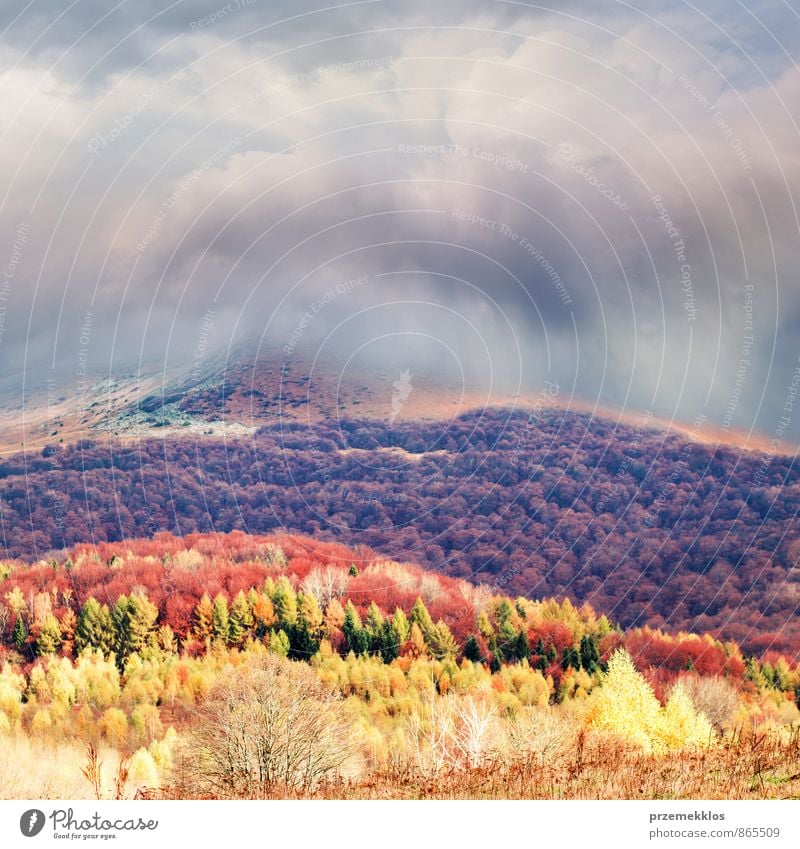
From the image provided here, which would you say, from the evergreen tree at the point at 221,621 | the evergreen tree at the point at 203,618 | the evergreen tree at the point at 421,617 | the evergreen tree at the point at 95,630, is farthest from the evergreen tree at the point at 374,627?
the evergreen tree at the point at 95,630

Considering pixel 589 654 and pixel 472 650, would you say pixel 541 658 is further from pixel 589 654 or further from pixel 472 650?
pixel 472 650

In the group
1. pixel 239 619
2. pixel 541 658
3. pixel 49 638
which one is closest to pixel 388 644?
pixel 239 619

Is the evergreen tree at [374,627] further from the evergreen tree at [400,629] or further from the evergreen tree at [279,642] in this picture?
the evergreen tree at [279,642]

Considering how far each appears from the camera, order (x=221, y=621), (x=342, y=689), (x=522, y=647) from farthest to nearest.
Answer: (x=522, y=647) < (x=221, y=621) < (x=342, y=689)

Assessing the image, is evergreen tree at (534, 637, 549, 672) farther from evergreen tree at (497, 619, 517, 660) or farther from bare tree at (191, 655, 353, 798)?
bare tree at (191, 655, 353, 798)

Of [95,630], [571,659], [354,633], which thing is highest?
[354,633]

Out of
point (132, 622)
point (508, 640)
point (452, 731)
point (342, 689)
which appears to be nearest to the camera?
point (452, 731)
